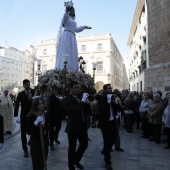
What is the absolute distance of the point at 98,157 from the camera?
5676 millimetres

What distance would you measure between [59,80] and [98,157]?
4698 millimetres

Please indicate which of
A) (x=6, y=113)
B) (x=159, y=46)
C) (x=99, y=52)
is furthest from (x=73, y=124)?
(x=99, y=52)

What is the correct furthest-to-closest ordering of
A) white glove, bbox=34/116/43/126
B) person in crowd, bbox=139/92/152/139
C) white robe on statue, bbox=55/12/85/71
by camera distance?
white robe on statue, bbox=55/12/85/71, person in crowd, bbox=139/92/152/139, white glove, bbox=34/116/43/126

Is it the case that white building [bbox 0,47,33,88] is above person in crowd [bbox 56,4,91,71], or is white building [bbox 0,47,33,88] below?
above

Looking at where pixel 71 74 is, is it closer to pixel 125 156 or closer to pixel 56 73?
pixel 56 73

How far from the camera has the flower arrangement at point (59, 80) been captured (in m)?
9.54

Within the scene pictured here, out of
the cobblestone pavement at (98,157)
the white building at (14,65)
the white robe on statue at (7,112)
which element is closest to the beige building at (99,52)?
the white robe on statue at (7,112)

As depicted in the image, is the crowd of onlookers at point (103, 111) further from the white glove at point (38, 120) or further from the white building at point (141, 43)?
the white building at point (141, 43)

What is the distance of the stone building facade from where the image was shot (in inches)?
425

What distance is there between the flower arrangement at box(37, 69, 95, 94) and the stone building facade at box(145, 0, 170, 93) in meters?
3.50

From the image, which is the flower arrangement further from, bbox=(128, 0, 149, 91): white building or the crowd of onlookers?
bbox=(128, 0, 149, 91): white building

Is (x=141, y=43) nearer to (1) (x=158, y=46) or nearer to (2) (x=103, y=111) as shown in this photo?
(1) (x=158, y=46)

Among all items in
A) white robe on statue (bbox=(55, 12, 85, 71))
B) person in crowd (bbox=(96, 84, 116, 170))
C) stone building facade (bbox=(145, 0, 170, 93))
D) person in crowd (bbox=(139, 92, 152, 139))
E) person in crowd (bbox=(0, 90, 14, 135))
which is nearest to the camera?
person in crowd (bbox=(96, 84, 116, 170))

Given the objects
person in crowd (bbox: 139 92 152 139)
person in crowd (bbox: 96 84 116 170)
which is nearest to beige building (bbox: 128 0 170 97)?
person in crowd (bbox: 139 92 152 139)
